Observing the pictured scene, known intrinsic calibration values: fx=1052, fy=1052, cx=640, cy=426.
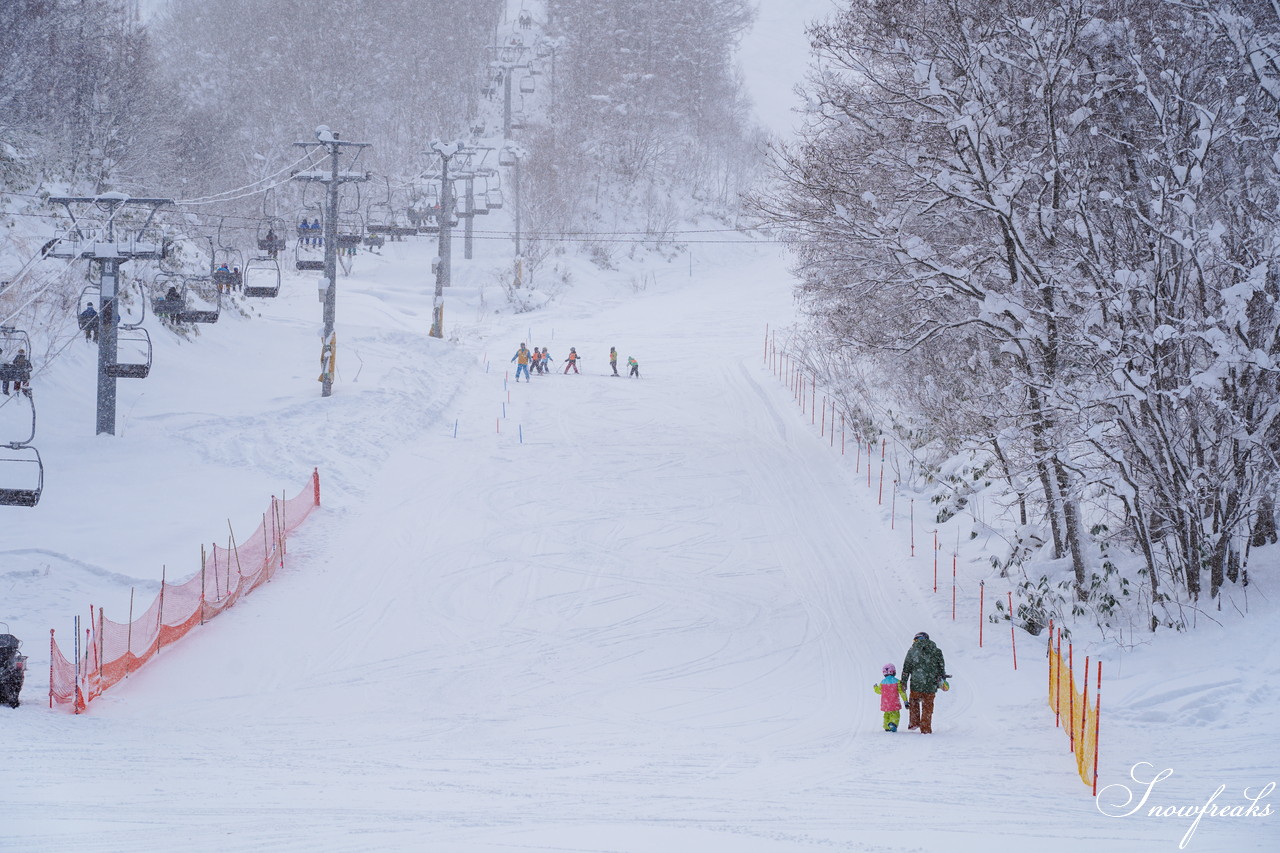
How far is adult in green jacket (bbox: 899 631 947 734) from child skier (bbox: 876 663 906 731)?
0.46 ft

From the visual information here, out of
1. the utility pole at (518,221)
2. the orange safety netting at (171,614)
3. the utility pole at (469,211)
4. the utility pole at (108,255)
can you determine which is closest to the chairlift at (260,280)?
the utility pole at (108,255)

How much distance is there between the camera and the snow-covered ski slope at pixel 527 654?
8430mm

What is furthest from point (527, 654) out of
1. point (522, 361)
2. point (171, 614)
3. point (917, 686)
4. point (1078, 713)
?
point (522, 361)

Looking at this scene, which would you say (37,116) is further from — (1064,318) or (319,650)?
(1064,318)

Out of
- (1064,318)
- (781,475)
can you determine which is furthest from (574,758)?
(781,475)

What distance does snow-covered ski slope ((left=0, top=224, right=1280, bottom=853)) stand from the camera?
843 centimetres

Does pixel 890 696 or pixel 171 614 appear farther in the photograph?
pixel 171 614

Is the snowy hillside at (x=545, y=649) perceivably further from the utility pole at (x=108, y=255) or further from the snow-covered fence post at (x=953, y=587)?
the utility pole at (x=108, y=255)

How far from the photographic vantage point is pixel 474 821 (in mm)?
8422

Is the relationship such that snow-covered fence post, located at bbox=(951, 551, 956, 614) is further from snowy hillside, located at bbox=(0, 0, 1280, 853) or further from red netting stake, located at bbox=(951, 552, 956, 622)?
snowy hillside, located at bbox=(0, 0, 1280, 853)

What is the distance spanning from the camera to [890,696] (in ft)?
38.3

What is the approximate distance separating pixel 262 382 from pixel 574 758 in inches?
795

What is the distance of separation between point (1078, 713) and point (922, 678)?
5.30 feet

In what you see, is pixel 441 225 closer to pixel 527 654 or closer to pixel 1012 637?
pixel 527 654
